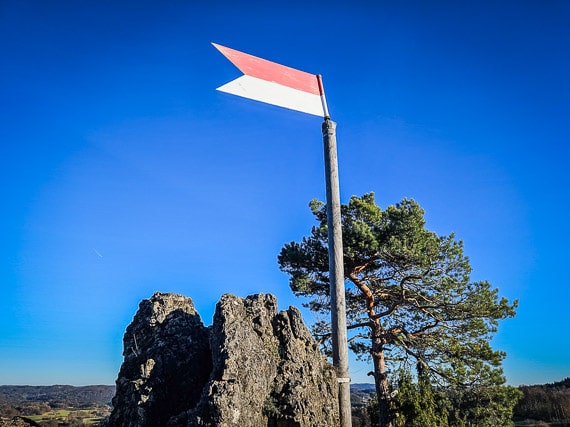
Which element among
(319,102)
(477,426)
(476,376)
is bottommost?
(477,426)

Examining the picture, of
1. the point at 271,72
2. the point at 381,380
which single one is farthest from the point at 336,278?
the point at 381,380

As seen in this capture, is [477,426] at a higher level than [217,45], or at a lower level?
lower

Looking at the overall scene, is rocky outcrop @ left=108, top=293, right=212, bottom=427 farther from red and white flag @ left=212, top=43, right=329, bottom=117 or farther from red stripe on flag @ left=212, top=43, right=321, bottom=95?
red stripe on flag @ left=212, top=43, right=321, bottom=95

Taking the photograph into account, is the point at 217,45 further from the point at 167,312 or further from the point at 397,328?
the point at 397,328

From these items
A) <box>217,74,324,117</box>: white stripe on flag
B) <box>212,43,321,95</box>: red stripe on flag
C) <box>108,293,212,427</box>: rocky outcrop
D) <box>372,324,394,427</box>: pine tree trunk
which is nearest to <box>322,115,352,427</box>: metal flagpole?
<box>217,74,324,117</box>: white stripe on flag

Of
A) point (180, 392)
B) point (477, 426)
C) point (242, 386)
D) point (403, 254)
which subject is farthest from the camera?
point (403, 254)

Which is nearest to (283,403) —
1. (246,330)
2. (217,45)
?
(246,330)

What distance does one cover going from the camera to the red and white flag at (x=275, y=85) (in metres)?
8.67

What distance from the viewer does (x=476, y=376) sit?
635 inches

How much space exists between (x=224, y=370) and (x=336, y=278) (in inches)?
117

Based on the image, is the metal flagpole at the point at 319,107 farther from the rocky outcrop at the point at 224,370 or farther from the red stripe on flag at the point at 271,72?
the rocky outcrop at the point at 224,370

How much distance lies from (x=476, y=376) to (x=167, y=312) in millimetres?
12086

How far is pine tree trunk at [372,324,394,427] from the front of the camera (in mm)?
15211

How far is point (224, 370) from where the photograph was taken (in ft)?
25.4
